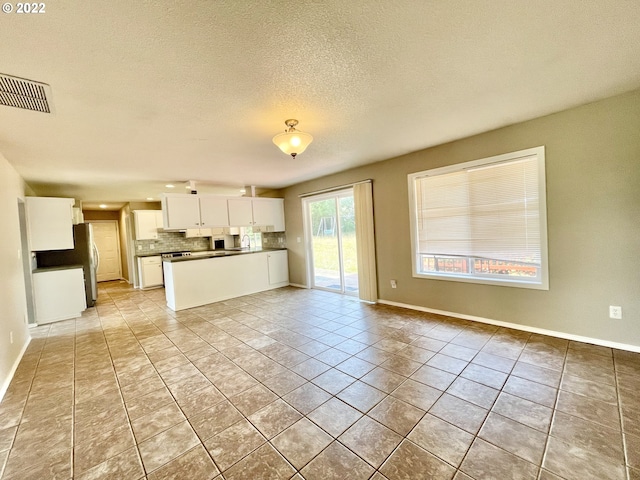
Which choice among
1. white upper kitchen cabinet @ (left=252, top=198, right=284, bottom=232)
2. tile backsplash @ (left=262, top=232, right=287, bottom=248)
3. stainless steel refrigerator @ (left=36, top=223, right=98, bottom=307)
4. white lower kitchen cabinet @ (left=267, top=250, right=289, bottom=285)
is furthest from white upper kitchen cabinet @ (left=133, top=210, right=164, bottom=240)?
white lower kitchen cabinet @ (left=267, top=250, right=289, bottom=285)

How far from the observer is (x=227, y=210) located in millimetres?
5625

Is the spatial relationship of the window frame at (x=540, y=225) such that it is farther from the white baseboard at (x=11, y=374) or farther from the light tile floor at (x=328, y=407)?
the white baseboard at (x=11, y=374)

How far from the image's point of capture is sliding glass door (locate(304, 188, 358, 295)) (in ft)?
16.7

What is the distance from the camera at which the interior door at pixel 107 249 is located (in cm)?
827

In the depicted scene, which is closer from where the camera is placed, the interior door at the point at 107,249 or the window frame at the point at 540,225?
the window frame at the point at 540,225

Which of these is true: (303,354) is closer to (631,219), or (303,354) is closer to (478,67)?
(478,67)

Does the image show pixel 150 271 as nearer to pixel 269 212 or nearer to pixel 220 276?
pixel 220 276

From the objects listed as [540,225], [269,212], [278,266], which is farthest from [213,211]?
[540,225]

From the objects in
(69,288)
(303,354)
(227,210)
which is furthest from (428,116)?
Answer: (69,288)

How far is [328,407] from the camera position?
1.94 metres

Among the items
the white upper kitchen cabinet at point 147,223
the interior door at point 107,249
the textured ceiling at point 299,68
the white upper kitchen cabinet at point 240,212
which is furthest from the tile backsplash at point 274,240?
the interior door at point 107,249

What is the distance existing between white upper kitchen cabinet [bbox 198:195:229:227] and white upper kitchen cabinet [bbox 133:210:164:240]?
2550mm

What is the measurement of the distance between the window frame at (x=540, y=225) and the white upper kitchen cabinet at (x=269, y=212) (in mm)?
3324

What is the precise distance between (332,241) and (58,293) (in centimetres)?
478
